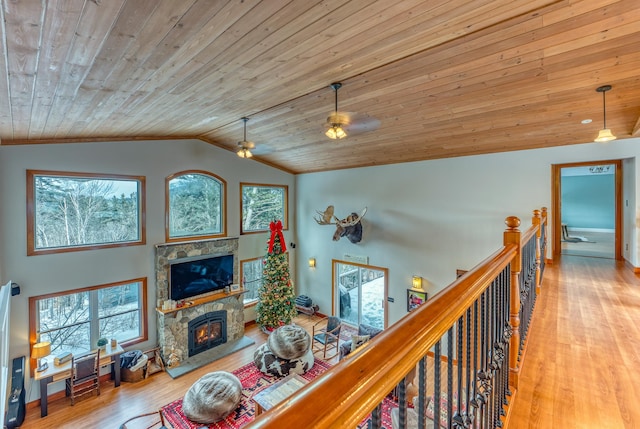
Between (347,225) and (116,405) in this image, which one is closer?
(116,405)

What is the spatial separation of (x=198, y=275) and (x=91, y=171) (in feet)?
10.0

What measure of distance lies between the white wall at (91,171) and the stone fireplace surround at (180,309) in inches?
7.7

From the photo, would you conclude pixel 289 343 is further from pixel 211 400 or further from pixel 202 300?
pixel 202 300

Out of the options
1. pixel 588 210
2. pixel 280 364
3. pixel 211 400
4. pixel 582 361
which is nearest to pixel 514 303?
pixel 582 361

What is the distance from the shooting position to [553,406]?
1.89m

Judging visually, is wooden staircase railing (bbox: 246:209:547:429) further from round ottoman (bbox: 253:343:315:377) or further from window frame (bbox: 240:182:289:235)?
window frame (bbox: 240:182:289:235)

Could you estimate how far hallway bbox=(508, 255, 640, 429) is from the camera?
1807 mm

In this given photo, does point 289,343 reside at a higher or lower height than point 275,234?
lower

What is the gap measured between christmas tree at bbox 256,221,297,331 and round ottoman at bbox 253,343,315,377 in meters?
1.43

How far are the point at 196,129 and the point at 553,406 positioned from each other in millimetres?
6503

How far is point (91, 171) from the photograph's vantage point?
5609 millimetres

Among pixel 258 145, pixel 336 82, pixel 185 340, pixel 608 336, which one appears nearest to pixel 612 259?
pixel 608 336

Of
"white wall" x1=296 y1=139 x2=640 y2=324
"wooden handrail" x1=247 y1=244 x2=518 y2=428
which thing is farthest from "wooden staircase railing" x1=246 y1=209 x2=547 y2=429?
"white wall" x1=296 y1=139 x2=640 y2=324

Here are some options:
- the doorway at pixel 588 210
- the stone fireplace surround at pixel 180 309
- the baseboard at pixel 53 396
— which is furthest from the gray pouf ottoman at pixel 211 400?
the doorway at pixel 588 210
